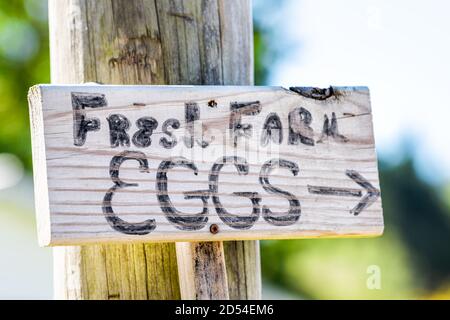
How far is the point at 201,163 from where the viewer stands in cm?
180

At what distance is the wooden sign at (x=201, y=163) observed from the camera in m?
1.71

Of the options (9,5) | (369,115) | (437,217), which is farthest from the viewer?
(437,217)

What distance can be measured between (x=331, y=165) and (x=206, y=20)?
428 mm

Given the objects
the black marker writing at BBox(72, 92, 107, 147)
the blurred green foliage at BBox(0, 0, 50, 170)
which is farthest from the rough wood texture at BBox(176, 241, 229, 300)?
the blurred green foliage at BBox(0, 0, 50, 170)

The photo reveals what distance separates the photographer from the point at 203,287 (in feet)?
6.01

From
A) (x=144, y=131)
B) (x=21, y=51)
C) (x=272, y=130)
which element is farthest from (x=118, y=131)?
(x=21, y=51)

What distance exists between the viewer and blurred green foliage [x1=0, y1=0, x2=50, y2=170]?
1133cm

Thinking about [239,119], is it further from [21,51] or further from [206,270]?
[21,51]

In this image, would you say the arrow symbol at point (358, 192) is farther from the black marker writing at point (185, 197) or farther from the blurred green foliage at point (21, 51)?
the blurred green foliage at point (21, 51)

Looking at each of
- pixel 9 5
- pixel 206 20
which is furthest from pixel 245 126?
pixel 9 5

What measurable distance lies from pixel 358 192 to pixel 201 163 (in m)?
0.37

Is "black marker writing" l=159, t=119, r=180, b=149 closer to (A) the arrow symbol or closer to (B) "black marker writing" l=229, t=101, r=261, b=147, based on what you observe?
(B) "black marker writing" l=229, t=101, r=261, b=147

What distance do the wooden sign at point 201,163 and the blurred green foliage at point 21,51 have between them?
967 cm
